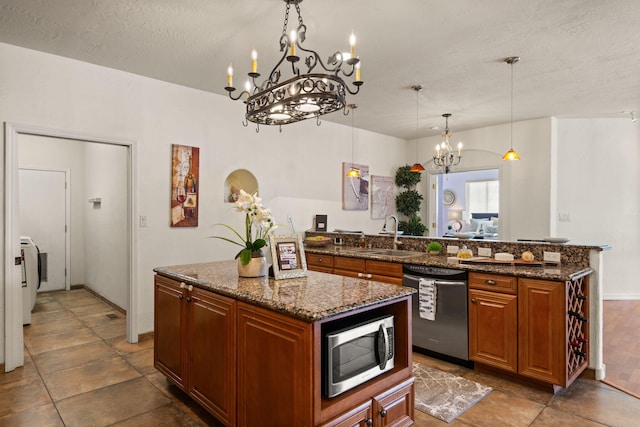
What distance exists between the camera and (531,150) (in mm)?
5625

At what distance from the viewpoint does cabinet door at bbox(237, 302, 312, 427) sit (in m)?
1.57

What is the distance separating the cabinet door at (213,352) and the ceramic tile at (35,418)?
2.89 ft

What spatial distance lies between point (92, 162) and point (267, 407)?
5520mm

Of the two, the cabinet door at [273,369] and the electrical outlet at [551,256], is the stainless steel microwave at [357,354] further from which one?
the electrical outlet at [551,256]

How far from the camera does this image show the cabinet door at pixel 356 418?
1.64 meters

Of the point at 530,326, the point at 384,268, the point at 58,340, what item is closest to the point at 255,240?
the point at 384,268

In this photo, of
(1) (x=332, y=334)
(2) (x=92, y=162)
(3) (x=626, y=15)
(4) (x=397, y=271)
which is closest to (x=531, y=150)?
(3) (x=626, y=15)

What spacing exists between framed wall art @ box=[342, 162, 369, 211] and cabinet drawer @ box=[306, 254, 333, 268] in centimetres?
170

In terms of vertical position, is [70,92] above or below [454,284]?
above

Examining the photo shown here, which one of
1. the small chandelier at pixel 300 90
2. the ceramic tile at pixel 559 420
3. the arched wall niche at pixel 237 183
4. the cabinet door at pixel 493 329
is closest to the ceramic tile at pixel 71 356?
the arched wall niche at pixel 237 183

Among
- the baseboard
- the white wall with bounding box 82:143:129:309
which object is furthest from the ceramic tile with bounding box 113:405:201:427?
the baseboard

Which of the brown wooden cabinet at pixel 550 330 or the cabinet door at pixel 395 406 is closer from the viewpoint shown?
the cabinet door at pixel 395 406

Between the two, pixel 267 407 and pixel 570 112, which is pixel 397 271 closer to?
pixel 267 407

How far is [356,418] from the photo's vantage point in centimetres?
173
